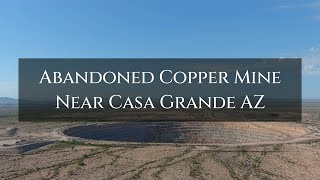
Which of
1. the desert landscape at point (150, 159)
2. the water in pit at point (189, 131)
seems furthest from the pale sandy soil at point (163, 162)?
the water in pit at point (189, 131)

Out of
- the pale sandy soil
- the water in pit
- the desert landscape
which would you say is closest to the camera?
the pale sandy soil

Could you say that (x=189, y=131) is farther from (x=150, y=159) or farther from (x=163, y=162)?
(x=163, y=162)

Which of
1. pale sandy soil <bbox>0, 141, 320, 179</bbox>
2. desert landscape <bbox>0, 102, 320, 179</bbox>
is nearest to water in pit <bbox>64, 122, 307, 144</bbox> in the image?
desert landscape <bbox>0, 102, 320, 179</bbox>

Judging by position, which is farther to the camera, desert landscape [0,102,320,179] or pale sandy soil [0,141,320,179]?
desert landscape [0,102,320,179]

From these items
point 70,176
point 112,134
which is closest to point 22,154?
point 70,176

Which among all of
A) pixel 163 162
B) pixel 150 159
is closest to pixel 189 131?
pixel 150 159

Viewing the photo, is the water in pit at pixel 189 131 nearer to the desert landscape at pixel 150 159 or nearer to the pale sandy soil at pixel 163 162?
the desert landscape at pixel 150 159

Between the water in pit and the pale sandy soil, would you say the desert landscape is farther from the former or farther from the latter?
the water in pit

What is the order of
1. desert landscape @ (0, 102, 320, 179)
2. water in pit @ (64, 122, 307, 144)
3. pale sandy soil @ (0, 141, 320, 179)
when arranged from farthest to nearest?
water in pit @ (64, 122, 307, 144) → desert landscape @ (0, 102, 320, 179) → pale sandy soil @ (0, 141, 320, 179)
